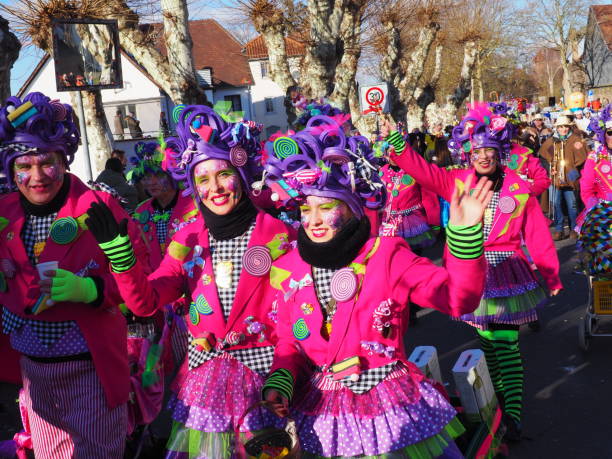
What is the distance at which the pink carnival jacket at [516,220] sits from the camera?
210 inches

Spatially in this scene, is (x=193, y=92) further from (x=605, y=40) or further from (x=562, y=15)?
(x=605, y=40)

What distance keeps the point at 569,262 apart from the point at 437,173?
21.1ft

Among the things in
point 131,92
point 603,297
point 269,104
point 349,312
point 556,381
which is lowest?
point 556,381

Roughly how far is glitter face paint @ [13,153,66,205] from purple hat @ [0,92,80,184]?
0.04 meters

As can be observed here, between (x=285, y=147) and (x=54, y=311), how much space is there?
1.51 meters

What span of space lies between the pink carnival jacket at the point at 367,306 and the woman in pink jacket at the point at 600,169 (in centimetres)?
454

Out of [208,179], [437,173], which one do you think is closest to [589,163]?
[437,173]

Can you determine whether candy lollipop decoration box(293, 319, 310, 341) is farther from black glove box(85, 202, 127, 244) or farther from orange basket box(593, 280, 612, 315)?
orange basket box(593, 280, 612, 315)

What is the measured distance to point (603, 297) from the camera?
693 centimetres

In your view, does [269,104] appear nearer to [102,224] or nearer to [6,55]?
[6,55]

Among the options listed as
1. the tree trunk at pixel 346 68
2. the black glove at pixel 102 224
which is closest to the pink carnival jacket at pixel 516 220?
the black glove at pixel 102 224

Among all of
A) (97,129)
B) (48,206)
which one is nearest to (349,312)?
(48,206)

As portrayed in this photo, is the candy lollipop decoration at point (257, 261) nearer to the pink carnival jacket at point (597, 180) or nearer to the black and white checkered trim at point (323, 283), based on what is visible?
the black and white checkered trim at point (323, 283)

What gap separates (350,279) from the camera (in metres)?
3.21
